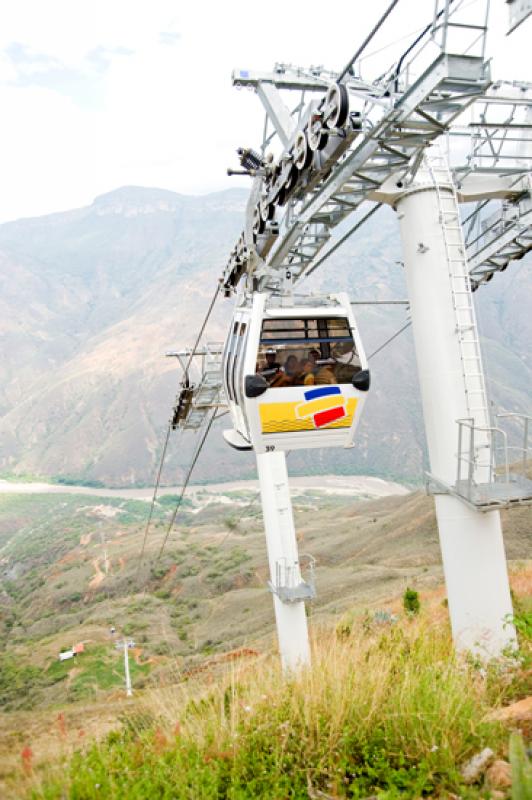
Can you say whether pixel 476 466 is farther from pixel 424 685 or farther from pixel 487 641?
pixel 424 685

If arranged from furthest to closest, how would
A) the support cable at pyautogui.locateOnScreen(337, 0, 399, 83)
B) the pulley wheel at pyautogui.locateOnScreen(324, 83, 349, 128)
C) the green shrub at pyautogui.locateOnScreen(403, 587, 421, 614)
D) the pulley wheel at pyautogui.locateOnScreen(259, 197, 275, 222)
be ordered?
the green shrub at pyautogui.locateOnScreen(403, 587, 421, 614), the pulley wheel at pyautogui.locateOnScreen(259, 197, 275, 222), the pulley wheel at pyautogui.locateOnScreen(324, 83, 349, 128), the support cable at pyautogui.locateOnScreen(337, 0, 399, 83)

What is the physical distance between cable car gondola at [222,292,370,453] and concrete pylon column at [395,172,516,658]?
3.58 ft

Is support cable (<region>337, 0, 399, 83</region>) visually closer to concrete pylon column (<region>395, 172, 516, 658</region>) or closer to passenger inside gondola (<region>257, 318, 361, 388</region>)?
concrete pylon column (<region>395, 172, 516, 658</region>)

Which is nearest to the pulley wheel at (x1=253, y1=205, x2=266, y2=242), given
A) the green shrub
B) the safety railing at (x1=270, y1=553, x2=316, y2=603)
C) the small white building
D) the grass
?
the grass

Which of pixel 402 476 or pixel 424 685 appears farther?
pixel 402 476

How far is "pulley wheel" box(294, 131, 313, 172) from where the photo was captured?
23.3 ft

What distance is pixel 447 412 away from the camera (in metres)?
7.70

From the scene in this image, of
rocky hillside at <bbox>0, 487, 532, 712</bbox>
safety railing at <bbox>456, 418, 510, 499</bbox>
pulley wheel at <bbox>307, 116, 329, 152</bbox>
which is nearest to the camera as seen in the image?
pulley wheel at <bbox>307, 116, 329, 152</bbox>

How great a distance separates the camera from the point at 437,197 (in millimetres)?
7930

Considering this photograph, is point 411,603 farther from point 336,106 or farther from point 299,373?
point 336,106

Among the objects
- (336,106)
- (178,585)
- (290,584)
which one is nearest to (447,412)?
(336,106)

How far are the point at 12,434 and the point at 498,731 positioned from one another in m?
197

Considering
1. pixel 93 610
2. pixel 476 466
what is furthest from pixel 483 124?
pixel 93 610

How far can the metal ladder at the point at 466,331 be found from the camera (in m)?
7.60
